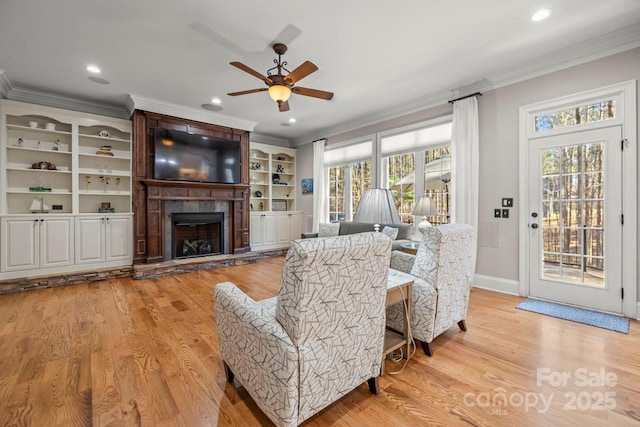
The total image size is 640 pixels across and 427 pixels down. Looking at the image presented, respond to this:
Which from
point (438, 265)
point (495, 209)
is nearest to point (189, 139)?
point (438, 265)

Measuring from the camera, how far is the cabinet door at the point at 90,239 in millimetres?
4230

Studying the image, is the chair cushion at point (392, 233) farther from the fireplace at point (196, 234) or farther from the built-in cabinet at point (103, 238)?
the built-in cabinet at point (103, 238)

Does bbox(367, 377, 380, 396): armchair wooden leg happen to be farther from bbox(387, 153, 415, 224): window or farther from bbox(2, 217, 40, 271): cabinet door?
bbox(2, 217, 40, 271): cabinet door

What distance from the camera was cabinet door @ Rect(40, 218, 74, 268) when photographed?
3980mm

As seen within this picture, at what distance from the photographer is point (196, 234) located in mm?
5348

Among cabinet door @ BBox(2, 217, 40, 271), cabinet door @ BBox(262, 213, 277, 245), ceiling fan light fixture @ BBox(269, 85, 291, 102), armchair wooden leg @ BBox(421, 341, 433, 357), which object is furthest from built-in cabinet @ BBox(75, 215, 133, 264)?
armchair wooden leg @ BBox(421, 341, 433, 357)

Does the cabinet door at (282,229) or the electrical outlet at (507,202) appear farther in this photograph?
the cabinet door at (282,229)

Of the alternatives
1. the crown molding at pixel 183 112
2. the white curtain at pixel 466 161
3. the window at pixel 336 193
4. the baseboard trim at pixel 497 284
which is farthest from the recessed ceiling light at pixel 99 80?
the baseboard trim at pixel 497 284

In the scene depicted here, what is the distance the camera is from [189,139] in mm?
4859

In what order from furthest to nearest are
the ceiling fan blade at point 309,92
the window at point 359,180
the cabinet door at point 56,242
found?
1. the window at point 359,180
2. the cabinet door at point 56,242
3. the ceiling fan blade at point 309,92

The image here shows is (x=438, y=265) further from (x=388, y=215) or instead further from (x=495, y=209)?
(x=495, y=209)

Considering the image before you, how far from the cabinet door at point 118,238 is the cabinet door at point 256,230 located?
2231 mm

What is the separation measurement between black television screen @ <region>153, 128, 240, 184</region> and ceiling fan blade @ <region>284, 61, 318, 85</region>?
2876mm

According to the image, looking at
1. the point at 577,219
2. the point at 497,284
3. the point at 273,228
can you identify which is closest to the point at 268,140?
the point at 273,228
